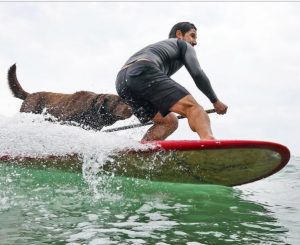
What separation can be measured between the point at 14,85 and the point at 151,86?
8.90 ft

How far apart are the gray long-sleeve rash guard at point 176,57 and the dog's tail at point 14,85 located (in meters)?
2.20

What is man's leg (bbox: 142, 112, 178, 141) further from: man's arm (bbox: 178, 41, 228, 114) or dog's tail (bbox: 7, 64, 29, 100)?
dog's tail (bbox: 7, 64, 29, 100)

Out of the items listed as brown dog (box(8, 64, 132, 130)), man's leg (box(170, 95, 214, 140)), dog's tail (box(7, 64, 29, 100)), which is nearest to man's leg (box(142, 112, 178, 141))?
brown dog (box(8, 64, 132, 130))

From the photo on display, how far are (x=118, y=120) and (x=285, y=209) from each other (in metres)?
2.67

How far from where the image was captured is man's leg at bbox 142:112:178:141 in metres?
5.48

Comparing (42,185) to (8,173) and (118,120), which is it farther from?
(118,120)

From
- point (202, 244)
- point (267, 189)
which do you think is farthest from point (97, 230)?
point (267, 189)

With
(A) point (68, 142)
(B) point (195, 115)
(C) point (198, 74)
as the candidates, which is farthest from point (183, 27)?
(A) point (68, 142)

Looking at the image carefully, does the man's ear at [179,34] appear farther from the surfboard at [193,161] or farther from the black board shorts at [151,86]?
the surfboard at [193,161]

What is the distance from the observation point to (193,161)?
4.66 metres

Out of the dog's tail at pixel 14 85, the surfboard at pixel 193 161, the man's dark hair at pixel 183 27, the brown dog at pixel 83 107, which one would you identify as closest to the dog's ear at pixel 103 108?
the brown dog at pixel 83 107

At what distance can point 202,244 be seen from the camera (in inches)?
105

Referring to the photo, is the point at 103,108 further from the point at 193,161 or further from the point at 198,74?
the point at 193,161

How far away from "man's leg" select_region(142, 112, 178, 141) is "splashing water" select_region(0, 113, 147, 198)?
0.90m
